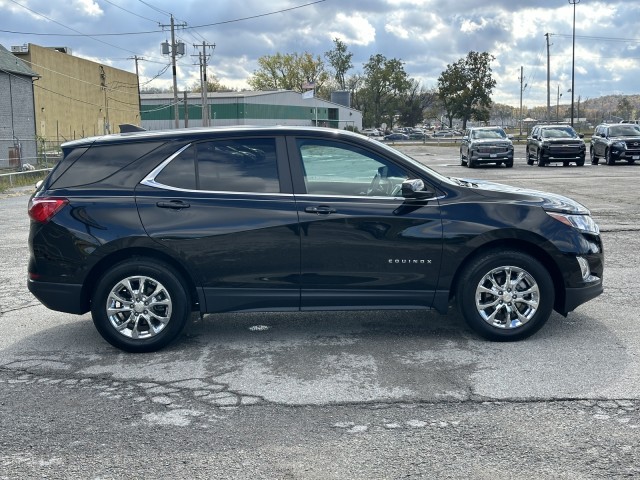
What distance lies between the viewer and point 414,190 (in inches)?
225

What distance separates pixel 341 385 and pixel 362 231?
1341 millimetres

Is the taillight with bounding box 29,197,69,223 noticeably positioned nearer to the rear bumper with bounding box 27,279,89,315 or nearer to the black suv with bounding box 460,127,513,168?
the rear bumper with bounding box 27,279,89,315

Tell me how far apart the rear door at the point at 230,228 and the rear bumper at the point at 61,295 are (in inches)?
31.7

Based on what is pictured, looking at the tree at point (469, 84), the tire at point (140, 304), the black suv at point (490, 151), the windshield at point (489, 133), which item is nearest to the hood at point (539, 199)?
A: the tire at point (140, 304)

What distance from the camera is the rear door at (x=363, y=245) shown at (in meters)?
5.74

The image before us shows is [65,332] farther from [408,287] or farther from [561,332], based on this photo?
[561,332]

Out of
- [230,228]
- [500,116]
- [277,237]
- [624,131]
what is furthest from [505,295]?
[500,116]

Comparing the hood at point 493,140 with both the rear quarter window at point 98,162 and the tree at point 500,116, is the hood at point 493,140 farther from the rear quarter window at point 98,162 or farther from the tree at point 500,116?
the tree at point 500,116

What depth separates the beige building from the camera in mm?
48703

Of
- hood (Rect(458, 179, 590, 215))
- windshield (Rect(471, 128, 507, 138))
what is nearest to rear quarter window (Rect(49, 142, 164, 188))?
hood (Rect(458, 179, 590, 215))

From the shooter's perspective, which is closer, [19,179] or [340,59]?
[19,179]

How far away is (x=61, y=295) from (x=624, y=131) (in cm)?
3151

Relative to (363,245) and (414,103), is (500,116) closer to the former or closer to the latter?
(414,103)

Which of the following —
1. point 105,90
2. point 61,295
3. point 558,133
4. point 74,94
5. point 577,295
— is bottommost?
point 577,295
